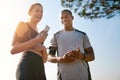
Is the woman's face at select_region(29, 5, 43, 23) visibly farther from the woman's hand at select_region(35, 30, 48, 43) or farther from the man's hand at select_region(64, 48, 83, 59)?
the man's hand at select_region(64, 48, 83, 59)

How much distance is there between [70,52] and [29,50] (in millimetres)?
1114

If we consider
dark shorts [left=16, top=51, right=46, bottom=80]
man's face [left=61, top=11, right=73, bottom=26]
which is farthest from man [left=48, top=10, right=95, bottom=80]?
dark shorts [left=16, top=51, right=46, bottom=80]

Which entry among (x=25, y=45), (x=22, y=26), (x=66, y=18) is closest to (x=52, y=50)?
(x=66, y=18)

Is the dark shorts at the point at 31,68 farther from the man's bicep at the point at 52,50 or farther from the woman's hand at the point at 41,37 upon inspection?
the man's bicep at the point at 52,50

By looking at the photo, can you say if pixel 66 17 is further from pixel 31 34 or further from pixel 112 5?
pixel 112 5

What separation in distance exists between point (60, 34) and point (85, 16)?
6486 millimetres

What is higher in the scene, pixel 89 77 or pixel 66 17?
pixel 66 17

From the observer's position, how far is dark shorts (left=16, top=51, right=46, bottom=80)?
3150mm

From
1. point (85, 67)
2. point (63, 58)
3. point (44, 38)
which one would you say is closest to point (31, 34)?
point (44, 38)

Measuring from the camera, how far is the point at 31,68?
3.23 meters

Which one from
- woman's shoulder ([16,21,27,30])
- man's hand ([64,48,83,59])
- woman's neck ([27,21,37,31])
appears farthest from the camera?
man's hand ([64,48,83,59])

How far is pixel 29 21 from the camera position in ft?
11.9

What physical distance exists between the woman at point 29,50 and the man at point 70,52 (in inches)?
39.3

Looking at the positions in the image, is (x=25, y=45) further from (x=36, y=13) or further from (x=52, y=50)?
(x=52, y=50)
